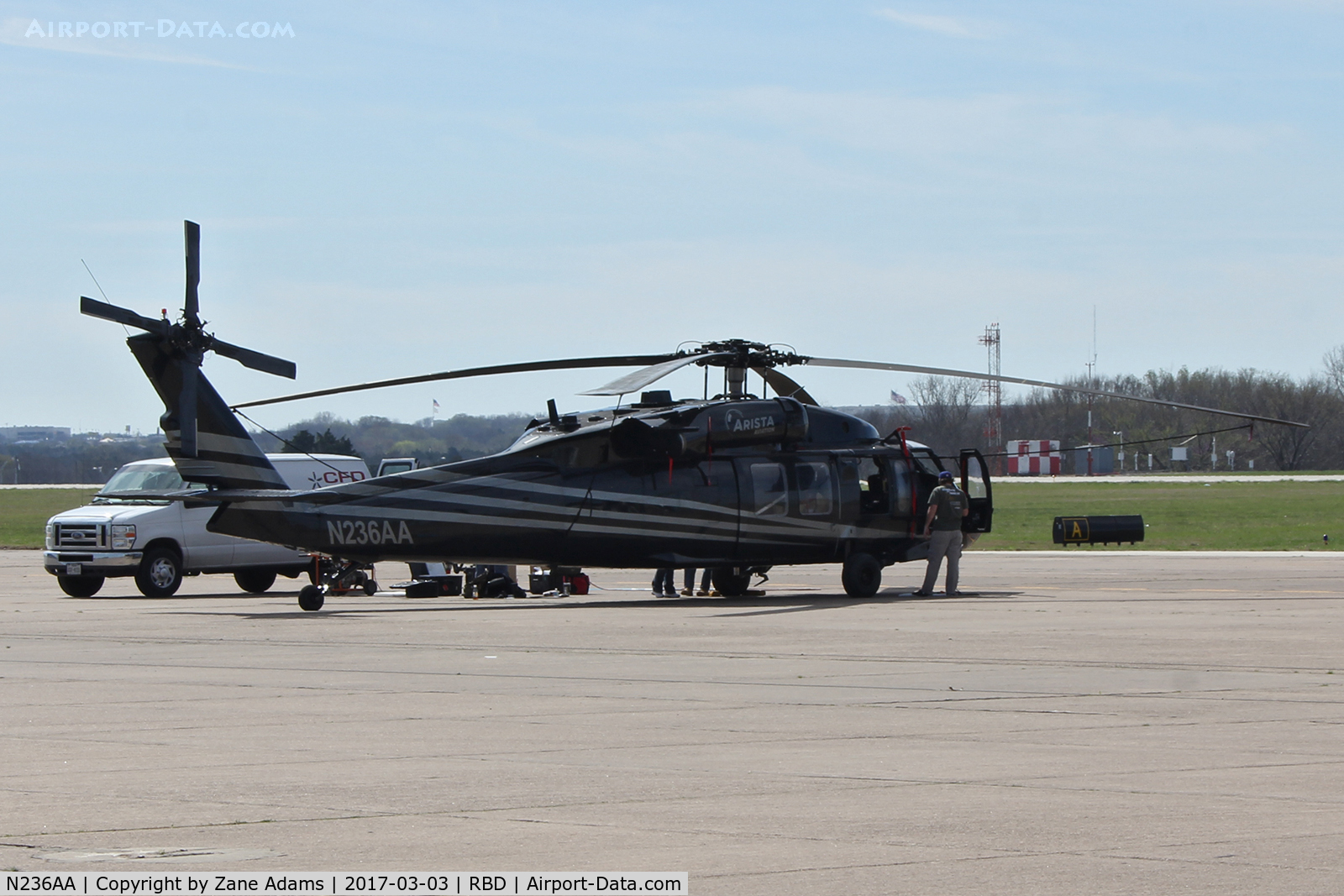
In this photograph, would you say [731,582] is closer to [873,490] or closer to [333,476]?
[873,490]

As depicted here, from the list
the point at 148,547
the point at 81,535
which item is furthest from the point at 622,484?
the point at 81,535

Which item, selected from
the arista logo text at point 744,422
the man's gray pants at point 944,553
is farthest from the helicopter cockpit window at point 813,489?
the man's gray pants at point 944,553

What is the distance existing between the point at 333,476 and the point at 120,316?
10092 mm

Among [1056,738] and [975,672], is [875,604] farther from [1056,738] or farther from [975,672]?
[1056,738]

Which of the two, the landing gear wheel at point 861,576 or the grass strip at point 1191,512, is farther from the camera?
the grass strip at point 1191,512

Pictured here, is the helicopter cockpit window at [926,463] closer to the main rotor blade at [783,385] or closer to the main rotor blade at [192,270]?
the main rotor blade at [783,385]

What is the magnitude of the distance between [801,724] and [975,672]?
341 cm

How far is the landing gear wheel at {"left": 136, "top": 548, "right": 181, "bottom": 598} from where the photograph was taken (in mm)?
26969

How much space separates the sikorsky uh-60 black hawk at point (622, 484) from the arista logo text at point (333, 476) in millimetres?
7988

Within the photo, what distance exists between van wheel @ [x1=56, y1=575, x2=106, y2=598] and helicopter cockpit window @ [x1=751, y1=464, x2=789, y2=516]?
39.8ft

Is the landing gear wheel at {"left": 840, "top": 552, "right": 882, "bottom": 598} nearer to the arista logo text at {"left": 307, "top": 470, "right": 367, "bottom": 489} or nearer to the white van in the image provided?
the white van

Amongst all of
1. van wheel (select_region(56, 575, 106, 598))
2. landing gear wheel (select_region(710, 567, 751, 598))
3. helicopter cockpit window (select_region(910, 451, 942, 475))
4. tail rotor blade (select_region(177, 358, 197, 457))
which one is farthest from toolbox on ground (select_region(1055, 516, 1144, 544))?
tail rotor blade (select_region(177, 358, 197, 457))

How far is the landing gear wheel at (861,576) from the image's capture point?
2331 cm

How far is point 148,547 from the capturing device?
2698 centimetres
